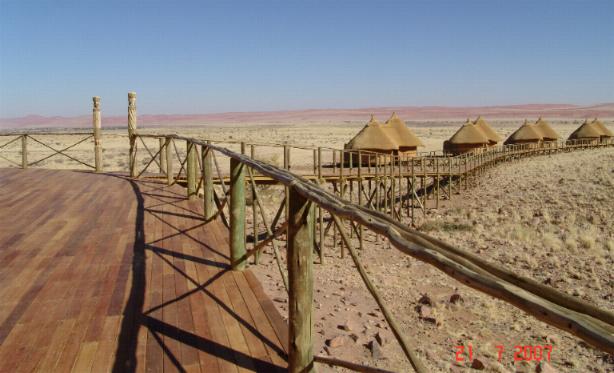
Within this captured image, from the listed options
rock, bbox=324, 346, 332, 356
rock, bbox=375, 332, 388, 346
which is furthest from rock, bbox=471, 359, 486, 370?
rock, bbox=324, 346, 332, 356

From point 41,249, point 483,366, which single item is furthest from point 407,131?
point 41,249

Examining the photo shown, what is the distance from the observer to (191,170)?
8.48 metres

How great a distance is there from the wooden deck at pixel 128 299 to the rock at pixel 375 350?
107 inches

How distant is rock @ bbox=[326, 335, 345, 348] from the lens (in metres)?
6.97

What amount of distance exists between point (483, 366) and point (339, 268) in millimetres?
6107

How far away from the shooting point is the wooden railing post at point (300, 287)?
9.43 ft

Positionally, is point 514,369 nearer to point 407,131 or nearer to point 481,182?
point 481,182

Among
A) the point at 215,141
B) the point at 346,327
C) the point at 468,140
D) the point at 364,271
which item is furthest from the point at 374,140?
the point at 364,271

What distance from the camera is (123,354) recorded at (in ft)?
10.2

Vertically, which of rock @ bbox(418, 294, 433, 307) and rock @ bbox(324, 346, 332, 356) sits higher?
rock @ bbox(324, 346, 332, 356)

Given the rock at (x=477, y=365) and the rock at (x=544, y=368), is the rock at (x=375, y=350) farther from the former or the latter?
the rock at (x=544, y=368)

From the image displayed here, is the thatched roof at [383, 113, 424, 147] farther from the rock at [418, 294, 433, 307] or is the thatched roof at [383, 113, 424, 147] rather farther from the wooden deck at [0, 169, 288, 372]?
the wooden deck at [0, 169, 288, 372]

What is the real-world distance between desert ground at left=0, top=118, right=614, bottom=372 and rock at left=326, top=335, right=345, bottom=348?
0.06 ft

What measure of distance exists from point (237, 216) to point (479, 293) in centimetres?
688
